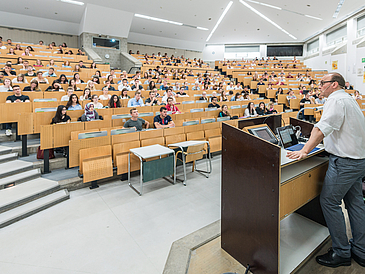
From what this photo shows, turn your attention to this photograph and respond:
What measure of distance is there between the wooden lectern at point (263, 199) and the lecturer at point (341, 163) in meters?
0.16

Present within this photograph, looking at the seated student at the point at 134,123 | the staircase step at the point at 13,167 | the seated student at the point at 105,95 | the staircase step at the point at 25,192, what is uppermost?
the seated student at the point at 105,95

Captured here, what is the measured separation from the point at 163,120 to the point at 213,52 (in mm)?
17686

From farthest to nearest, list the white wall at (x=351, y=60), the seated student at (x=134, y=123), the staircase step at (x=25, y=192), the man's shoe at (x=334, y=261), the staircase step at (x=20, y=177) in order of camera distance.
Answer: the white wall at (x=351, y=60)
the seated student at (x=134, y=123)
the staircase step at (x=20, y=177)
the staircase step at (x=25, y=192)
the man's shoe at (x=334, y=261)

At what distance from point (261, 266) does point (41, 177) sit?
10.1 ft

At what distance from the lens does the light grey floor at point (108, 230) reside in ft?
5.81

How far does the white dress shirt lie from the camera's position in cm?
147

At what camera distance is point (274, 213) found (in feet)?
4.50

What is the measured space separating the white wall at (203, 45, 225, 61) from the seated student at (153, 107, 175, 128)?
17.3 metres

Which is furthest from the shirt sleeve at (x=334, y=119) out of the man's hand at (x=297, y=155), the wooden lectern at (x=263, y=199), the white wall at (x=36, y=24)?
the white wall at (x=36, y=24)

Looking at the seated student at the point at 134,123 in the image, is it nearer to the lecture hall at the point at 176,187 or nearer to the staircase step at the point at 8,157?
the lecture hall at the point at 176,187

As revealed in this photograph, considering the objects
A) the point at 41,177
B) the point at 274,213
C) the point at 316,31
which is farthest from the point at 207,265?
the point at 316,31

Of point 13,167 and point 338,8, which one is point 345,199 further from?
point 338,8

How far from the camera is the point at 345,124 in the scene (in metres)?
1.50

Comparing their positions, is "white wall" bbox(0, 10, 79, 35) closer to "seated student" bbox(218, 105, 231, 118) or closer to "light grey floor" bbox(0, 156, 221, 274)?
"seated student" bbox(218, 105, 231, 118)
